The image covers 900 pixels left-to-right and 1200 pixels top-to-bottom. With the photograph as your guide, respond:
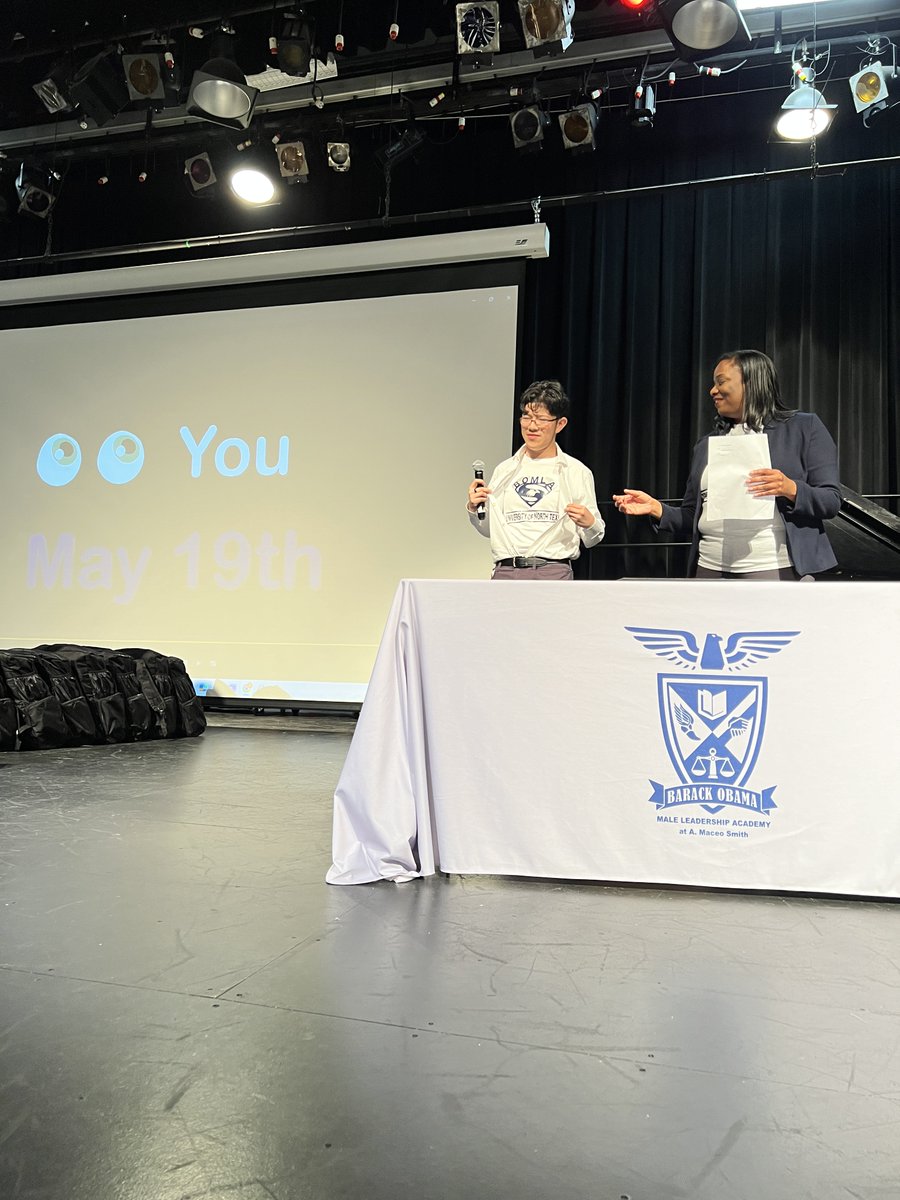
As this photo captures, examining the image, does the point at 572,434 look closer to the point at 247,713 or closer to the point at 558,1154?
the point at 247,713

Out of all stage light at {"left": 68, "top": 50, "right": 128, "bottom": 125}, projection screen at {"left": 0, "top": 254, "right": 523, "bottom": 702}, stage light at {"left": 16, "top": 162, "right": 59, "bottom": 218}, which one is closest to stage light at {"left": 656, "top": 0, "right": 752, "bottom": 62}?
projection screen at {"left": 0, "top": 254, "right": 523, "bottom": 702}

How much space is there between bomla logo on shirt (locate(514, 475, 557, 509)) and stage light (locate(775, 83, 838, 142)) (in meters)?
2.91

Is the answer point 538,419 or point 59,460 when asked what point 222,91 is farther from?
point 538,419

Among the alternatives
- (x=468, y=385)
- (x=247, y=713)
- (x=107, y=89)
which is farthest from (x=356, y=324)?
(x=247, y=713)

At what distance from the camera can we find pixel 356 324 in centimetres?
579

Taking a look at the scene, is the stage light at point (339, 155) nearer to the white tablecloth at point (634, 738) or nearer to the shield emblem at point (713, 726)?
the white tablecloth at point (634, 738)

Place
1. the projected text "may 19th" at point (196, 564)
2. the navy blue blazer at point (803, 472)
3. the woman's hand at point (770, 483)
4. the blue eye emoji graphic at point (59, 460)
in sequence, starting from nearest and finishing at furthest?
the woman's hand at point (770, 483)
the navy blue blazer at point (803, 472)
the projected text "may 19th" at point (196, 564)
the blue eye emoji graphic at point (59, 460)

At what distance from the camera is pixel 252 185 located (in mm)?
5590

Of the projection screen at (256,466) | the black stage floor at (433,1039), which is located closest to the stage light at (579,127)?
the projection screen at (256,466)

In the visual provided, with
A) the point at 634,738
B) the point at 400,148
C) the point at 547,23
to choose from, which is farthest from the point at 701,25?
the point at 634,738

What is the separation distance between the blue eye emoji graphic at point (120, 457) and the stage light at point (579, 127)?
3449 millimetres

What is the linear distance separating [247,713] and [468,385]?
2.56 meters

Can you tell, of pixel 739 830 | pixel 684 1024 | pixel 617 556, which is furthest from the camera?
pixel 617 556

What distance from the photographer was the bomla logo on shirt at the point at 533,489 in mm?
2898
